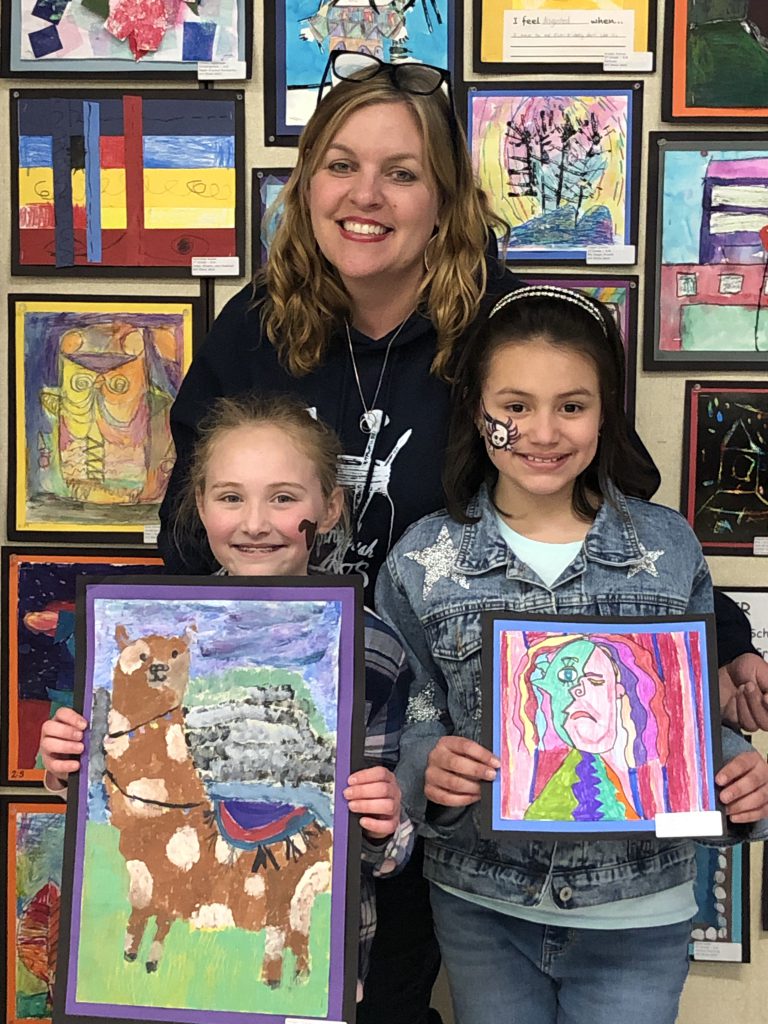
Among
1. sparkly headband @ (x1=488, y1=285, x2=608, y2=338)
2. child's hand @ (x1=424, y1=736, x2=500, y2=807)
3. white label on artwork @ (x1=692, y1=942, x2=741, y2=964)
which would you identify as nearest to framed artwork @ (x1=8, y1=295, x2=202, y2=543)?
sparkly headband @ (x1=488, y1=285, x2=608, y2=338)

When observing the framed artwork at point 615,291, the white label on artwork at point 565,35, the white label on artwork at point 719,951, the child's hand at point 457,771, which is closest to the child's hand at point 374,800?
the child's hand at point 457,771

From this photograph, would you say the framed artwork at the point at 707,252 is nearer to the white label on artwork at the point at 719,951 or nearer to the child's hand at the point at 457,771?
the child's hand at the point at 457,771

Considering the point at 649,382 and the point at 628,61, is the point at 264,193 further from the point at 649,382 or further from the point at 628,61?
the point at 649,382

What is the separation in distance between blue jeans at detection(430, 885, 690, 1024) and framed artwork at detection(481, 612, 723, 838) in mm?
299

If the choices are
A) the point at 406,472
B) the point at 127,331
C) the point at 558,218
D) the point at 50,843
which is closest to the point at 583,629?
the point at 406,472

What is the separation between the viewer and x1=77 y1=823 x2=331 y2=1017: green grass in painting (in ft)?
4.72

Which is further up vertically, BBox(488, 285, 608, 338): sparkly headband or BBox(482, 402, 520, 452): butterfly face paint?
BBox(488, 285, 608, 338): sparkly headband

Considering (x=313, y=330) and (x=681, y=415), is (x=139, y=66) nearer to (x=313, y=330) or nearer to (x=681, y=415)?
(x=313, y=330)

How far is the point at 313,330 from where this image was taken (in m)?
2.10

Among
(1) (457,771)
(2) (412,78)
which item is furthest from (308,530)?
(2) (412,78)

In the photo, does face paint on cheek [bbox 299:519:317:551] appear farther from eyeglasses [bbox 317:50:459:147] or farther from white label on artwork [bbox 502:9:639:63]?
white label on artwork [bbox 502:9:639:63]

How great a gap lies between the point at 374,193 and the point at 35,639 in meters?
1.60

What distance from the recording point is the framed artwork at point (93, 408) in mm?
2670

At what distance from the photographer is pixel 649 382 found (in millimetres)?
2643
